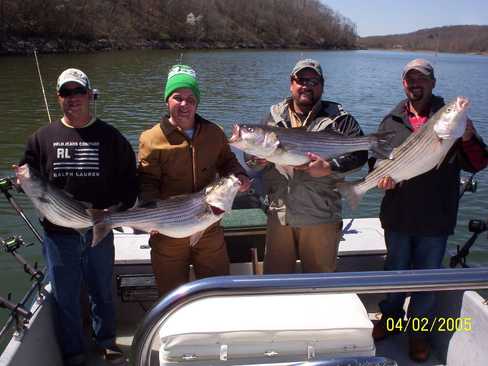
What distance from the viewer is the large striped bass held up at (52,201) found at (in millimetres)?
3086

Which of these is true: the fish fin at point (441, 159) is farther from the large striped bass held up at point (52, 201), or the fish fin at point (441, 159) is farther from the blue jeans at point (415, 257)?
the large striped bass held up at point (52, 201)

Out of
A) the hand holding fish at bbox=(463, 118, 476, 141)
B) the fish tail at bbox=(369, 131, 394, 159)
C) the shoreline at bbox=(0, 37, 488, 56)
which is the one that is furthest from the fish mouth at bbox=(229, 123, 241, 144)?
the shoreline at bbox=(0, 37, 488, 56)

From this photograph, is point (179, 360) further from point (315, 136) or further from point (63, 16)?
point (63, 16)

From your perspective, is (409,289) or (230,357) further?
(230,357)

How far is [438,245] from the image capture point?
3.64 m

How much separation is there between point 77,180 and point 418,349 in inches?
111

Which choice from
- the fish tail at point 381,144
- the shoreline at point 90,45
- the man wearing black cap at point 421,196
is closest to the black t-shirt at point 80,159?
the fish tail at point 381,144

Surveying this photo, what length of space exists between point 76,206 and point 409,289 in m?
2.16

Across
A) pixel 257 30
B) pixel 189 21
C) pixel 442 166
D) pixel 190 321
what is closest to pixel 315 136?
pixel 442 166

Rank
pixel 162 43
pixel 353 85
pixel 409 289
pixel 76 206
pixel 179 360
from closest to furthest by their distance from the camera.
Answer: pixel 409 289, pixel 179 360, pixel 76 206, pixel 353 85, pixel 162 43

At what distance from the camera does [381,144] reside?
12.1 ft

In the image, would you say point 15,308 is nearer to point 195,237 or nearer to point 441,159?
point 195,237

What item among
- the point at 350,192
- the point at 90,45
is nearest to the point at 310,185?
the point at 350,192
